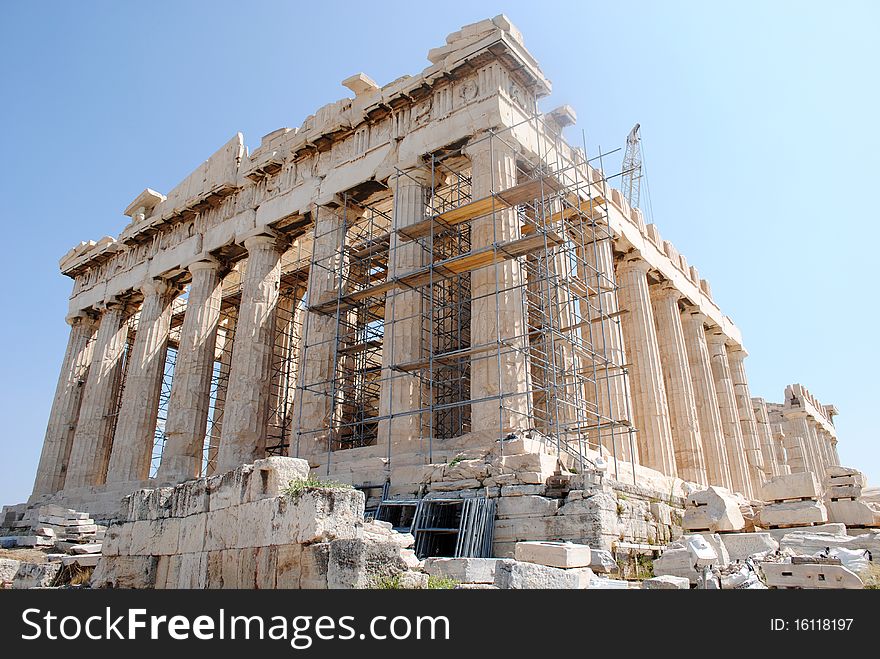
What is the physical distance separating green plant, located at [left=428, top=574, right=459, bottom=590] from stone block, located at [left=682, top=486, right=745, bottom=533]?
21.5 feet

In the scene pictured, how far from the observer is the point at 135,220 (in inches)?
1092

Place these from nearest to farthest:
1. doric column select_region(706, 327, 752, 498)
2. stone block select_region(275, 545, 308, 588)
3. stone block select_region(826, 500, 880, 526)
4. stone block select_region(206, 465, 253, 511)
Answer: stone block select_region(275, 545, 308, 588)
stone block select_region(206, 465, 253, 511)
stone block select_region(826, 500, 880, 526)
doric column select_region(706, 327, 752, 498)

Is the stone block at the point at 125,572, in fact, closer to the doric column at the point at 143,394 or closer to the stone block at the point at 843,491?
the stone block at the point at 843,491

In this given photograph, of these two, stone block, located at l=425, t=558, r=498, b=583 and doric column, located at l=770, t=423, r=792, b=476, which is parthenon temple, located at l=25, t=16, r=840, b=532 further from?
doric column, located at l=770, t=423, r=792, b=476

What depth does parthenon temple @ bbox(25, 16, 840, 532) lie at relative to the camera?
15.4 meters

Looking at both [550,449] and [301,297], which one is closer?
[550,449]

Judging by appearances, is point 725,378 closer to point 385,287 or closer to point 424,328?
point 424,328

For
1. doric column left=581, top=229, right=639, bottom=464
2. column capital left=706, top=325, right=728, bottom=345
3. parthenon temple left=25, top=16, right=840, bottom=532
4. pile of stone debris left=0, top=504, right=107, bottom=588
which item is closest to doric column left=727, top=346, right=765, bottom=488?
parthenon temple left=25, top=16, right=840, bottom=532

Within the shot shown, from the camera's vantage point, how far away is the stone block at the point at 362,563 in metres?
6.94

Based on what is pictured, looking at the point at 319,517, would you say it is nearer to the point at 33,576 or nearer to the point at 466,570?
the point at 466,570

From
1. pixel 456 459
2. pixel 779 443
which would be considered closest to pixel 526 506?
pixel 456 459

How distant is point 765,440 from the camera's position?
32688 millimetres
